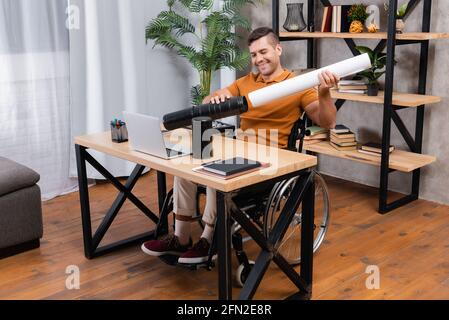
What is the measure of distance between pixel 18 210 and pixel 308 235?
1553 millimetres

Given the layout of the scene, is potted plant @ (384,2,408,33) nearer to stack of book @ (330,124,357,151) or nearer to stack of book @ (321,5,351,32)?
stack of book @ (321,5,351,32)

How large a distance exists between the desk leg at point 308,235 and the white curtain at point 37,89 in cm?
216

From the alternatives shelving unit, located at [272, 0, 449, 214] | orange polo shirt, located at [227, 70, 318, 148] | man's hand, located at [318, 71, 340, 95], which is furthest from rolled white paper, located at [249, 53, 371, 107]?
shelving unit, located at [272, 0, 449, 214]

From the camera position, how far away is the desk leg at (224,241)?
222 cm

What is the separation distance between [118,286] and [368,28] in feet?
7.24

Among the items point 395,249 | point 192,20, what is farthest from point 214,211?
point 192,20

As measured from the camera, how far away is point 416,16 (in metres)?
3.78

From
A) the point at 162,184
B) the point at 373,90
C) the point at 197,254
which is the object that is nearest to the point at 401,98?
the point at 373,90

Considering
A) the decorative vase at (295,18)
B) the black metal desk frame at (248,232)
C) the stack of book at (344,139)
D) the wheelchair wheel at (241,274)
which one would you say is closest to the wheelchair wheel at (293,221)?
the black metal desk frame at (248,232)

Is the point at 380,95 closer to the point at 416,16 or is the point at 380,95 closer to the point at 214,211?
the point at 416,16

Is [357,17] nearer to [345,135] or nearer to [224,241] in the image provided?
[345,135]

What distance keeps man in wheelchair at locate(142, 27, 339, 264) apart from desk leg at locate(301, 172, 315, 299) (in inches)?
16.6

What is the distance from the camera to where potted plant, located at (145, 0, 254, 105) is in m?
4.48
